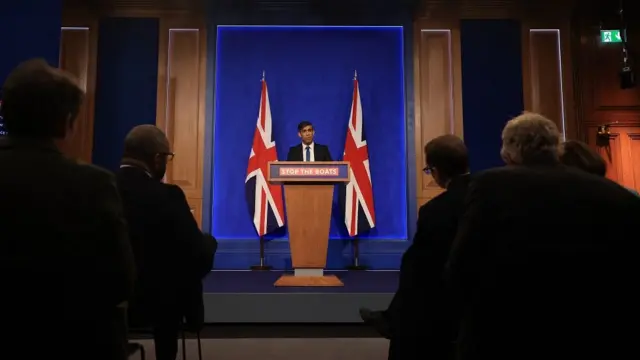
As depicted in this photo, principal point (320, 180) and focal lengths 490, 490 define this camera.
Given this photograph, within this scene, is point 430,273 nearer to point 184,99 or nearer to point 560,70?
point 184,99

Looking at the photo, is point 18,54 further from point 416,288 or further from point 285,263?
point 416,288

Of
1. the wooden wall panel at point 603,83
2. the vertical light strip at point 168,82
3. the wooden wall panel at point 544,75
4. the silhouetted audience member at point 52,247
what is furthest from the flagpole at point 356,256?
the silhouetted audience member at point 52,247

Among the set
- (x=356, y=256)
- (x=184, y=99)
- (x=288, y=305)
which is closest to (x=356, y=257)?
(x=356, y=256)

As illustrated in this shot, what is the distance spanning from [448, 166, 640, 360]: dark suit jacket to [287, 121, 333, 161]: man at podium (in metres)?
3.76

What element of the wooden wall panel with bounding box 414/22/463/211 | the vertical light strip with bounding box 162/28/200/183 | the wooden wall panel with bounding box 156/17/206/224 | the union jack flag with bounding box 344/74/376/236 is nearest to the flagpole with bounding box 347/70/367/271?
the union jack flag with bounding box 344/74/376/236

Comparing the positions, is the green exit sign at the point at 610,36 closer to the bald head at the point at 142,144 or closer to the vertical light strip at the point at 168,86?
the vertical light strip at the point at 168,86

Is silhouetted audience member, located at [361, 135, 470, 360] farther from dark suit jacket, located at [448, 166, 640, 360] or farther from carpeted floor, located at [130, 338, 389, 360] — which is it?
carpeted floor, located at [130, 338, 389, 360]

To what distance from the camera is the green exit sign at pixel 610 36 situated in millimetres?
5754

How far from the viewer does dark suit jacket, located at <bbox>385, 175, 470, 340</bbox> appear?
1604mm

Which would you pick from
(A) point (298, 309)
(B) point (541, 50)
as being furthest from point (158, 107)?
(B) point (541, 50)

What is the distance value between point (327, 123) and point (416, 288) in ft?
14.1

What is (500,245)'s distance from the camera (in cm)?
122

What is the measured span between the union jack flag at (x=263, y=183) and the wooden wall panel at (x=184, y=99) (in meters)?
0.64

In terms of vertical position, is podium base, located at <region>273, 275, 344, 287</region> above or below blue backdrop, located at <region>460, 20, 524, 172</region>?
below
